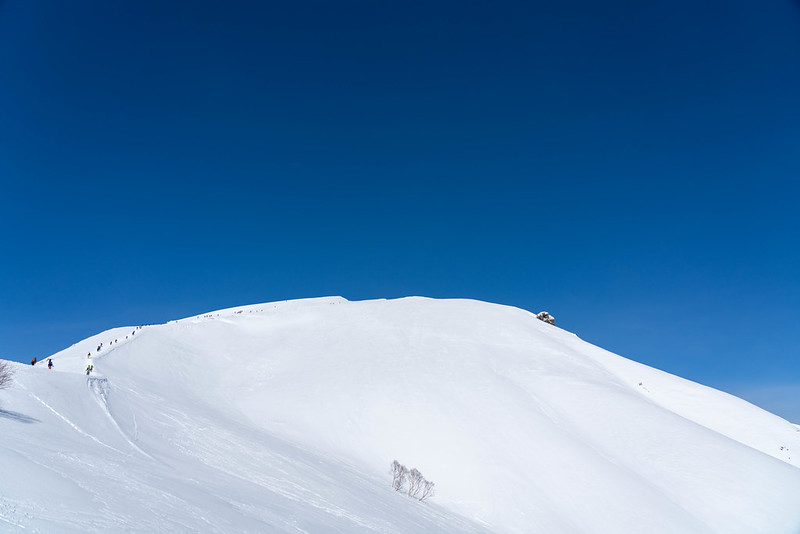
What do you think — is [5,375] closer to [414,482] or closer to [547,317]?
[414,482]

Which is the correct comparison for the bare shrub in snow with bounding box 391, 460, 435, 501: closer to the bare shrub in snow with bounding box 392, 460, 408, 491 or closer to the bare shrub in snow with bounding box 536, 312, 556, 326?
the bare shrub in snow with bounding box 392, 460, 408, 491

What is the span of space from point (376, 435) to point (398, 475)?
6.01 metres

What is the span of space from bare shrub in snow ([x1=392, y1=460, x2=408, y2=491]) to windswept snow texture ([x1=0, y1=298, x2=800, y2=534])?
967 millimetres

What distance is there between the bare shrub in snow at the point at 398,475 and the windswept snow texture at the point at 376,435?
3.17ft

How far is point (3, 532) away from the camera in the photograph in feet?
25.5

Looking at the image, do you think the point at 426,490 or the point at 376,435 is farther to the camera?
the point at 376,435

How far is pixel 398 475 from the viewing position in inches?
1107

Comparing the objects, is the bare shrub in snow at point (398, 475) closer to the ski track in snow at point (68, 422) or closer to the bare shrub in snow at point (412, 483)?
the bare shrub in snow at point (412, 483)

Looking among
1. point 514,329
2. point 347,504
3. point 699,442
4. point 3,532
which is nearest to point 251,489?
point 347,504

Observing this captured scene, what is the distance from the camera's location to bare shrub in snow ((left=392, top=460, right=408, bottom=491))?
27500 millimetres

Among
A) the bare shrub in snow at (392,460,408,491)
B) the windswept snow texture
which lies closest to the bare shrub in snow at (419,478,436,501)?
the windswept snow texture

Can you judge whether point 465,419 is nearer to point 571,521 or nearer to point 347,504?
point 571,521

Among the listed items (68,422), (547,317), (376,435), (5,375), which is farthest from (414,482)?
(547,317)

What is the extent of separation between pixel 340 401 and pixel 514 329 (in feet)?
82.3
